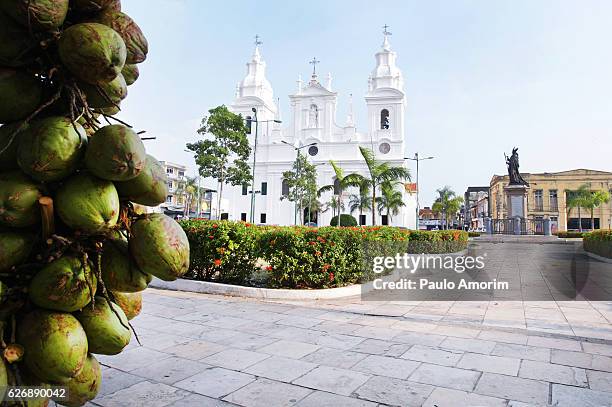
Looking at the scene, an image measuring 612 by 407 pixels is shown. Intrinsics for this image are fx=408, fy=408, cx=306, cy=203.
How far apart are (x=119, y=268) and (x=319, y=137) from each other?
5608 cm

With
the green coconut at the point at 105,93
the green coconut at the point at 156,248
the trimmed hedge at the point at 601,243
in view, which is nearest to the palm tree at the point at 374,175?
the trimmed hedge at the point at 601,243

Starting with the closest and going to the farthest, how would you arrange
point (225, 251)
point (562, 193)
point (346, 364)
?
1. point (346, 364)
2. point (225, 251)
3. point (562, 193)

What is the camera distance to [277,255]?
8500mm

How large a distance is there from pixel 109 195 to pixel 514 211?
4428 cm

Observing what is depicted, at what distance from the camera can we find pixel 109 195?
3.41 feet

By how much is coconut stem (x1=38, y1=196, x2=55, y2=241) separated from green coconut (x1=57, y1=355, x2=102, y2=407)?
0.36 m

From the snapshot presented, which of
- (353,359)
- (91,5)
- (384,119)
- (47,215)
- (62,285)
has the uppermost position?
(384,119)

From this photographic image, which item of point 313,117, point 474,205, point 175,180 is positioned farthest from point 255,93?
point 474,205

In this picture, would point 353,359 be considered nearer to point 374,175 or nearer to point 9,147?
point 9,147

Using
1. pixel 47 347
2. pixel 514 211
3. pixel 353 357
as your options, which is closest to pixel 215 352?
pixel 353 357

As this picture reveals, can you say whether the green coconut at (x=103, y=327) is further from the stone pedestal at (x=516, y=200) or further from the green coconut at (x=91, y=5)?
the stone pedestal at (x=516, y=200)

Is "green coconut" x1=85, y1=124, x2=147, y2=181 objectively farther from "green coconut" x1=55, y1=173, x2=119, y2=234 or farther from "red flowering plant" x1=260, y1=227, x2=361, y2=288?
"red flowering plant" x1=260, y1=227, x2=361, y2=288

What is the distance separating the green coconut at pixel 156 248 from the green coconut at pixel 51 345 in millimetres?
228

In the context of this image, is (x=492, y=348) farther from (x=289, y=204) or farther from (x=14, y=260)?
(x=289, y=204)
